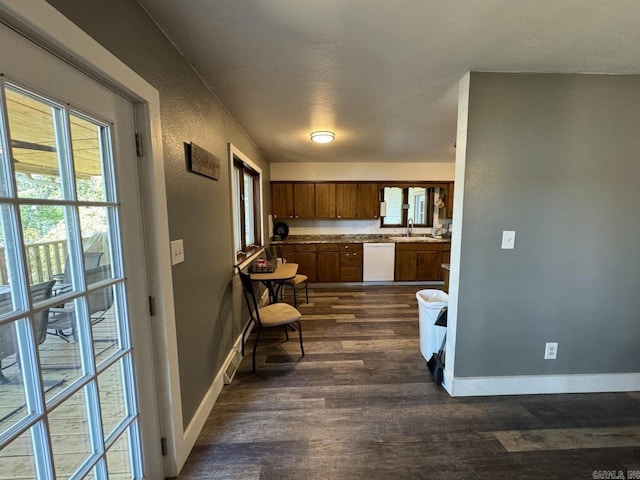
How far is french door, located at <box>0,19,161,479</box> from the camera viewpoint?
29.4 inches

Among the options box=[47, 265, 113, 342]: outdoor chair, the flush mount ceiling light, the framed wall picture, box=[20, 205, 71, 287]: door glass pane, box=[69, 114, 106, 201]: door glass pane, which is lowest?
box=[47, 265, 113, 342]: outdoor chair

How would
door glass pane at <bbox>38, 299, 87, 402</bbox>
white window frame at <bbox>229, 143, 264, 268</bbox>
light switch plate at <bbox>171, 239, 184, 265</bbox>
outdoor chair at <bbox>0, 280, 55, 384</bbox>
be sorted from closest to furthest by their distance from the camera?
outdoor chair at <bbox>0, 280, 55, 384</bbox>, door glass pane at <bbox>38, 299, 87, 402</bbox>, light switch plate at <bbox>171, 239, 184, 265</bbox>, white window frame at <bbox>229, 143, 264, 268</bbox>

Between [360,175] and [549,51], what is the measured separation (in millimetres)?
3726

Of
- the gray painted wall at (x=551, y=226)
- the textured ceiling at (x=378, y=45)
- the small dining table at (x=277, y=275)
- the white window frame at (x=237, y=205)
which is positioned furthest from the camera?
the small dining table at (x=277, y=275)

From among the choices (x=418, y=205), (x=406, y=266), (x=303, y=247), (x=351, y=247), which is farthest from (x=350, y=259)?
(x=418, y=205)

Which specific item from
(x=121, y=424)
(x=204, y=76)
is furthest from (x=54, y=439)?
(x=204, y=76)

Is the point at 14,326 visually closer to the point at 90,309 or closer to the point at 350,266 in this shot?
the point at 90,309

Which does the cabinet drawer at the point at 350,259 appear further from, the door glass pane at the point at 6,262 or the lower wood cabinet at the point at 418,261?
the door glass pane at the point at 6,262

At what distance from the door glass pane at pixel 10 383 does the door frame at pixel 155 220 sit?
0.58 metres

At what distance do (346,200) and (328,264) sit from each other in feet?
4.24

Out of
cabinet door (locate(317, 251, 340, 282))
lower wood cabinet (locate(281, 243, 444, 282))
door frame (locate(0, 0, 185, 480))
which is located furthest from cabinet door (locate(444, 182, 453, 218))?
door frame (locate(0, 0, 185, 480))

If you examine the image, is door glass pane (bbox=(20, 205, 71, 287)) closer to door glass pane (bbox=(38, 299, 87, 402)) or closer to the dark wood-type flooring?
door glass pane (bbox=(38, 299, 87, 402))

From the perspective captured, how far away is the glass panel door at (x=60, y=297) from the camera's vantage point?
75 cm

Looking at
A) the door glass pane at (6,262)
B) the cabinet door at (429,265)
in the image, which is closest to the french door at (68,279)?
the door glass pane at (6,262)
